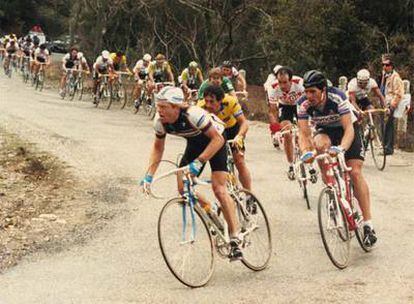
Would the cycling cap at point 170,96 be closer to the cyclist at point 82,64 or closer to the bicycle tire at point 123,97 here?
the bicycle tire at point 123,97

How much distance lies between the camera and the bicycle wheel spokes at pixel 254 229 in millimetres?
8133

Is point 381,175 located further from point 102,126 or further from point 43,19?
point 43,19

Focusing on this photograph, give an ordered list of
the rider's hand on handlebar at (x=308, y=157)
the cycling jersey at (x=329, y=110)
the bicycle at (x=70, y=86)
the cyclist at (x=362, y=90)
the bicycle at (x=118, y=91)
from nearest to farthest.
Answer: the rider's hand on handlebar at (x=308, y=157) → the cycling jersey at (x=329, y=110) → the cyclist at (x=362, y=90) → the bicycle at (x=118, y=91) → the bicycle at (x=70, y=86)

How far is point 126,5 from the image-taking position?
142ft

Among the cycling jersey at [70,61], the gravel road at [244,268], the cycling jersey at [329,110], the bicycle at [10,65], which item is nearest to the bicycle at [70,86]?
the cycling jersey at [70,61]

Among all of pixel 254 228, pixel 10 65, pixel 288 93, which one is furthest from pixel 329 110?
pixel 10 65

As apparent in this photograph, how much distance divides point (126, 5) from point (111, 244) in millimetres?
35465

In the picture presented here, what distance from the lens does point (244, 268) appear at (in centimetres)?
828

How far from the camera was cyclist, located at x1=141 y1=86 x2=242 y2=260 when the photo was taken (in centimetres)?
734

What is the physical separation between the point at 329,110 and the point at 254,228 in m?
1.65

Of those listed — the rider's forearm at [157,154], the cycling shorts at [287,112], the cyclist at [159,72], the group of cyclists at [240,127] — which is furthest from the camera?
the cyclist at [159,72]

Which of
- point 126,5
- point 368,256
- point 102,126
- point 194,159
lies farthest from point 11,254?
point 126,5

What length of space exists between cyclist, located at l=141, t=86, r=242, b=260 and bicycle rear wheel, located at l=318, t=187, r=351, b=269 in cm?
96

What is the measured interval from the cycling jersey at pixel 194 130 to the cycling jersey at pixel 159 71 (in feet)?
48.5
